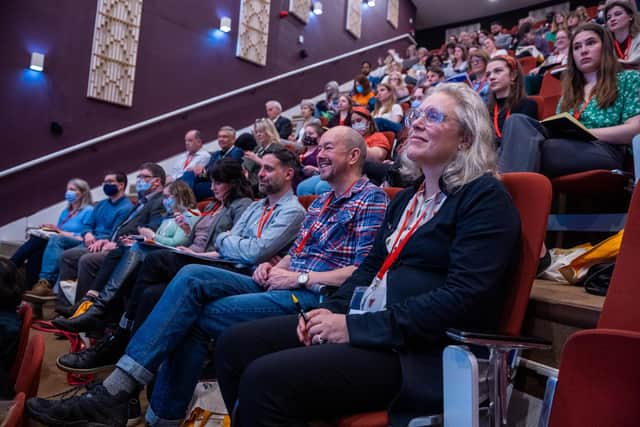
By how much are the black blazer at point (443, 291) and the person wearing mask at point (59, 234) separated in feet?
9.14

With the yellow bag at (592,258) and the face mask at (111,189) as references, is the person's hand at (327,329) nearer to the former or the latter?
the yellow bag at (592,258)

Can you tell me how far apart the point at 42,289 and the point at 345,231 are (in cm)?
266

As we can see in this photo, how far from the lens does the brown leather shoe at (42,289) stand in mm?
3276

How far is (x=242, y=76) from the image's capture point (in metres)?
6.37

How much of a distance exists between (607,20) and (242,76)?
15.0 ft

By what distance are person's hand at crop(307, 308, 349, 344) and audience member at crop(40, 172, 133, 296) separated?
8.91ft

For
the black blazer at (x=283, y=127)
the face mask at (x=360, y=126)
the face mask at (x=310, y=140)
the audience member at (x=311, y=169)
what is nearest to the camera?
the audience member at (x=311, y=169)

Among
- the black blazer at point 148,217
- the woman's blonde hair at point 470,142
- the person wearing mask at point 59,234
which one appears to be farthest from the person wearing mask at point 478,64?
the person wearing mask at point 59,234

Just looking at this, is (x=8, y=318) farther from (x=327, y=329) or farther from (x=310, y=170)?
(x=310, y=170)

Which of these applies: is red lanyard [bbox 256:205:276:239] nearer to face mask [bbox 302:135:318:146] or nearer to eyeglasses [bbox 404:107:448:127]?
eyeglasses [bbox 404:107:448:127]

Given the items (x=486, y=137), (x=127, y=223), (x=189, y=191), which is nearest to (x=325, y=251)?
(x=486, y=137)

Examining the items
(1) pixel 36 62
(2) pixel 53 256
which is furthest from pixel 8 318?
(1) pixel 36 62

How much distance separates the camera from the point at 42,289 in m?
3.31

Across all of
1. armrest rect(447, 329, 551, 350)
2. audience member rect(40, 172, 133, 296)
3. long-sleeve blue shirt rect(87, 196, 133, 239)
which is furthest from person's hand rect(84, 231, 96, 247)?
armrest rect(447, 329, 551, 350)
